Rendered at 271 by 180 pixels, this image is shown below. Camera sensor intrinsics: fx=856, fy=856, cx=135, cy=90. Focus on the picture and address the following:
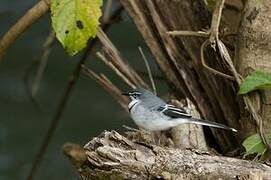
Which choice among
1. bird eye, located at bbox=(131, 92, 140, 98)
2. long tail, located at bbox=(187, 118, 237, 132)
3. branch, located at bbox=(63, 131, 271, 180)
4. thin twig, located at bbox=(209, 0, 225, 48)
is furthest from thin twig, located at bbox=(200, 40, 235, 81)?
branch, located at bbox=(63, 131, 271, 180)

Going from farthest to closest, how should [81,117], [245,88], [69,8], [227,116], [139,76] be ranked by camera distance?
[81,117] → [139,76] → [227,116] → [245,88] → [69,8]

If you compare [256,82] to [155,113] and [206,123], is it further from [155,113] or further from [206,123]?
[155,113]

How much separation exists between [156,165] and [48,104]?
3295 millimetres

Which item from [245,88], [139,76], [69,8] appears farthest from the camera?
[139,76]

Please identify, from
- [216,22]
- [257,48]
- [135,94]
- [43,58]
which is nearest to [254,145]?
[257,48]

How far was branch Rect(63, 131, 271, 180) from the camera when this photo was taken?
2.96 meters

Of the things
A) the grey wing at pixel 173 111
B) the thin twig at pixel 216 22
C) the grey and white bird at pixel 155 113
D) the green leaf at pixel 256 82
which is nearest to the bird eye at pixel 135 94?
the grey and white bird at pixel 155 113

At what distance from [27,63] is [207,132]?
2725 mm

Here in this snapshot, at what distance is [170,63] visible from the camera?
3848 mm

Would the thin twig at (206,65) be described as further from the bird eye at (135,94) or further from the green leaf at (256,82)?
the bird eye at (135,94)

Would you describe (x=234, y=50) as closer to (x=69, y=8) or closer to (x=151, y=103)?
(x=151, y=103)

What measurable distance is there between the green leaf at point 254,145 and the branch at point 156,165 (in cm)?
34

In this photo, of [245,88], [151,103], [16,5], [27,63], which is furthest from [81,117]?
[245,88]

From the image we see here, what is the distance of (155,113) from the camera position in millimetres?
4016
